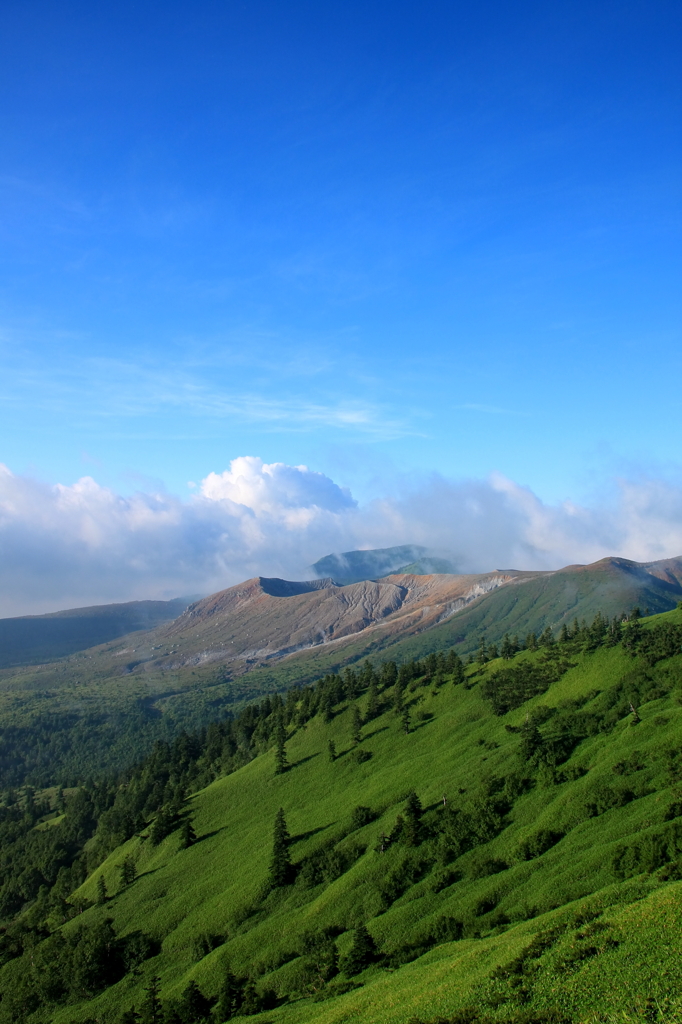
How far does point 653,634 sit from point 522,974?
134 meters

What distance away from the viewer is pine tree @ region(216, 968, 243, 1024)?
84625mm

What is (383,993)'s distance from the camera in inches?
2581

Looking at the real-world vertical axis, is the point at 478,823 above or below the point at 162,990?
above

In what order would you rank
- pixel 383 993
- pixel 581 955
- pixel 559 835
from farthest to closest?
pixel 559 835
pixel 383 993
pixel 581 955

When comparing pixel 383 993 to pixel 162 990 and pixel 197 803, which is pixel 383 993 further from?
pixel 197 803

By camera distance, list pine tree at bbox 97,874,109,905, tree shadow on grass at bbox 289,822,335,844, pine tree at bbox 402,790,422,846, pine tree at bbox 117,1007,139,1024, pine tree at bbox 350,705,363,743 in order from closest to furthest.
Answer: pine tree at bbox 117,1007,139,1024
pine tree at bbox 402,790,422,846
tree shadow on grass at bbox 289,822,335,844
pine tree at bbox 97,874,109,905
pine tree at bbox 350,705,363,743

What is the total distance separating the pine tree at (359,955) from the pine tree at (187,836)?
86585 millimetres

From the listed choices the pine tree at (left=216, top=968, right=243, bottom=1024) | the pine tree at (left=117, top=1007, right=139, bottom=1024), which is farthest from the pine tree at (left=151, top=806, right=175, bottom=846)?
the pine tree at (left=216, top=968, right=243, bottom=1024)

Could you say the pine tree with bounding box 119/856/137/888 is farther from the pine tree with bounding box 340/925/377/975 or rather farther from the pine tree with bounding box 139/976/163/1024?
the pine tree with bounding box 340/925/377/975

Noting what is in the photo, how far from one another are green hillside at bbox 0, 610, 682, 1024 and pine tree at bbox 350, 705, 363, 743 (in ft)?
6.17

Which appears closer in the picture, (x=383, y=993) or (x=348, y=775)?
(x=383, y=993)

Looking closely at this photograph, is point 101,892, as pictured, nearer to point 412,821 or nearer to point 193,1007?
point 193,1007

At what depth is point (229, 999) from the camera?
285 feet

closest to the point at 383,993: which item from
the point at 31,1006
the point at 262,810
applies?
the point at 31,1006
